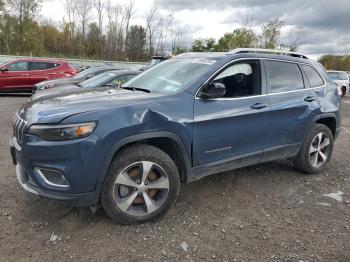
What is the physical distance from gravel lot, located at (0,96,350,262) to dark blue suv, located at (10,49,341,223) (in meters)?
0.30

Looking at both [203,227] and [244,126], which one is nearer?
[203,227]

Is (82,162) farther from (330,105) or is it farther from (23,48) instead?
(23,48)

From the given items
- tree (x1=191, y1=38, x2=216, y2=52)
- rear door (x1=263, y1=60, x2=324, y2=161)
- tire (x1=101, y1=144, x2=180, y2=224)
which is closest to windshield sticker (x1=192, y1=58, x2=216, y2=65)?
rear door (x1=263, y1=60, x2=324, y2=161)

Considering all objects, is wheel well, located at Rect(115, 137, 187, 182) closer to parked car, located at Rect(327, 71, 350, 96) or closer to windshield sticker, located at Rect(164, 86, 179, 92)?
windshield sticker, located at Rect(164, 86, 179, 92)

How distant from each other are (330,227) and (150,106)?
2.18 meters

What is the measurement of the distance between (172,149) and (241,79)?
1.34 meters

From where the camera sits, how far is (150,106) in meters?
3.32

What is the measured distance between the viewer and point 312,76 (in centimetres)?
496

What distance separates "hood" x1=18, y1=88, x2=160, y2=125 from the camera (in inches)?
119

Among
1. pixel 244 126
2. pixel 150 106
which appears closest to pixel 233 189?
pixel 244 126

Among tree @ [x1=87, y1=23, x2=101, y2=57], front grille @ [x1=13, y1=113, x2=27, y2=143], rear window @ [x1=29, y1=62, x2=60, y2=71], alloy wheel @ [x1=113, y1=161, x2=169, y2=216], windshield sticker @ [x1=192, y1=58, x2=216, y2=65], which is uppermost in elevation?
tree @ [x1=87, y1=23, x2=101, y2=57]

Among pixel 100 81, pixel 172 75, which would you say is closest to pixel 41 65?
pixel 100 81

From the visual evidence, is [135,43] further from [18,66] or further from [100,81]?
[100,81]

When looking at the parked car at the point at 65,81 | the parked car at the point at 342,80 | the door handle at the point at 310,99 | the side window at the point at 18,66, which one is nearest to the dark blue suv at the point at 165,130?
the door handle at the point at 310,99
